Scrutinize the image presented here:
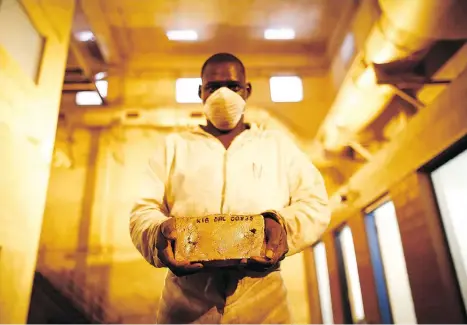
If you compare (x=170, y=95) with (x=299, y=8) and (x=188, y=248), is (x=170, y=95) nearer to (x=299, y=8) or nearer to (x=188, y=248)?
(x=299, y=8)

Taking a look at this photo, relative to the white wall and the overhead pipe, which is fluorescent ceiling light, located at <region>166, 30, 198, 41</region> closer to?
the overhead pipe

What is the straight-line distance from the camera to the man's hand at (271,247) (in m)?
0.71

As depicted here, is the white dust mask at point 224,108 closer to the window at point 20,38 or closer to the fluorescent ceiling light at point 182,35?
the window at point 20,38

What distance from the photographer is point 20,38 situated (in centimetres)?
148

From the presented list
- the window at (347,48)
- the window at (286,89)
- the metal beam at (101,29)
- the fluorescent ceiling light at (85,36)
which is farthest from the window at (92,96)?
the window at (347,48)

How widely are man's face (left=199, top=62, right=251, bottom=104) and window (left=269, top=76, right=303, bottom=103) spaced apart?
2.59 m

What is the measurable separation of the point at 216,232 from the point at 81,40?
126 inches

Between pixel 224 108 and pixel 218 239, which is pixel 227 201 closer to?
pixel 218 239

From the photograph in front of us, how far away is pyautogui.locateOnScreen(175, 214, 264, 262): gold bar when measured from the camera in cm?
71

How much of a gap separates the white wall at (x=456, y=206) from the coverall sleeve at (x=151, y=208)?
1225 mm

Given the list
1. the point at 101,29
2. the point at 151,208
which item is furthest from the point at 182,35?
the point at 151,208

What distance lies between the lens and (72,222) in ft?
10.1

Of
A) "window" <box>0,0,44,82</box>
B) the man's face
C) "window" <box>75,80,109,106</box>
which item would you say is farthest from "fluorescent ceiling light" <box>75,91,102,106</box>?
the man's face

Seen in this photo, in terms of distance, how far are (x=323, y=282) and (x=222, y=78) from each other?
2408 millimetres
